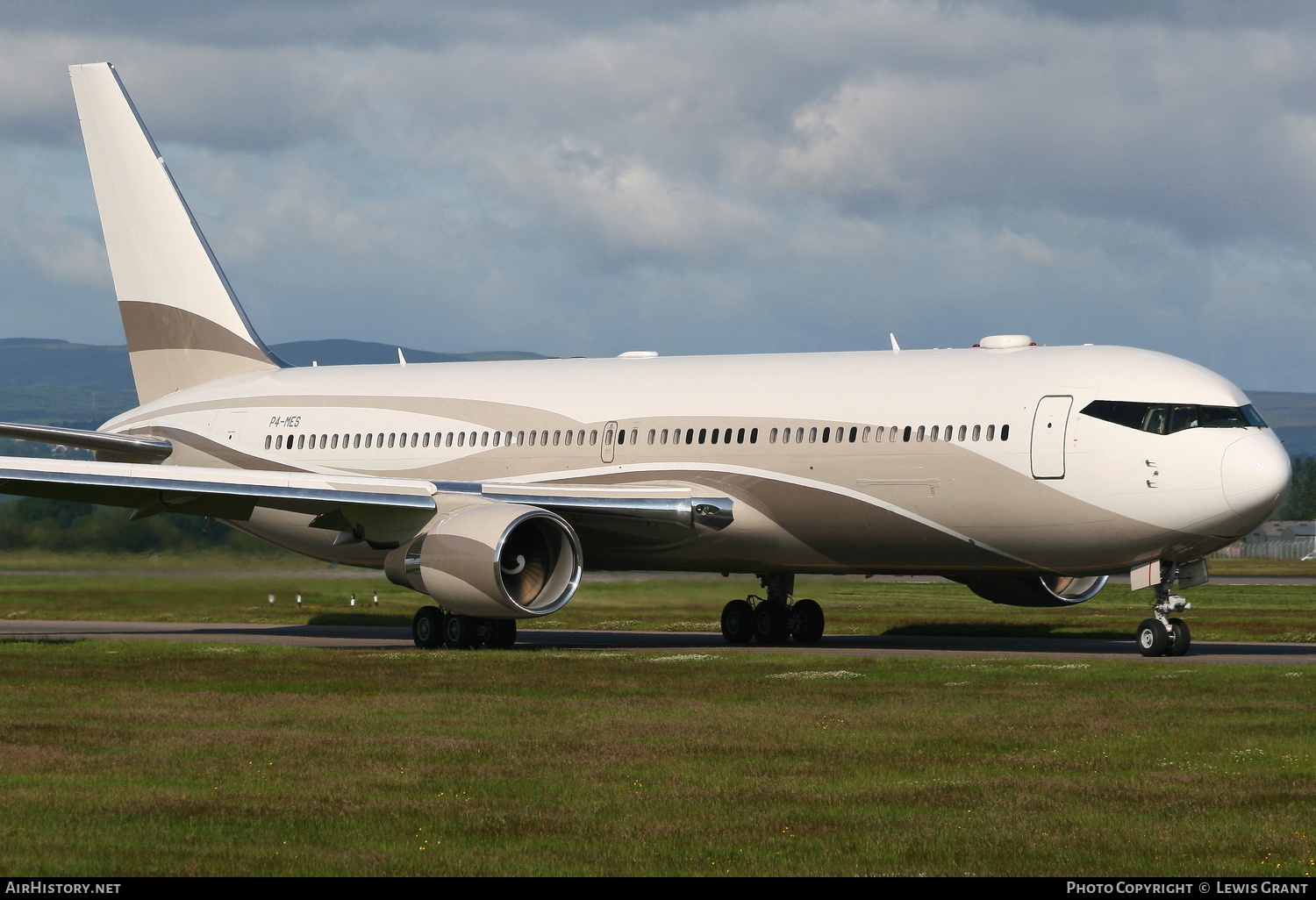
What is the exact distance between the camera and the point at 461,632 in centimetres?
2577

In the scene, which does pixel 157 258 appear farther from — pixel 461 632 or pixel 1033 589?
pixel 1033 589

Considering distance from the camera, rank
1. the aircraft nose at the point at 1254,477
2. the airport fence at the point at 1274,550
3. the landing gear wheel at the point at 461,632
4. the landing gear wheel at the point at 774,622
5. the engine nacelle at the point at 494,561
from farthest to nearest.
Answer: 1. the airport fence at the point at 1274,550
2. the landing gear wheel at the point at 774,622
3. the landing gear wheel at the point at 461,632
4. the engine nacelle at the point at 494,561
5. the aircraft nose at the point at 1254,477

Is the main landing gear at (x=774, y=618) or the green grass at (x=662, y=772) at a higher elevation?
the main landing gear at (x=774, y=618)

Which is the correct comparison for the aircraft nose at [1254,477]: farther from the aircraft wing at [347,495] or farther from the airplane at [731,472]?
the aircraft wing at [347,495]

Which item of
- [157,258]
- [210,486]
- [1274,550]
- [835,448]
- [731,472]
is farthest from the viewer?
[1274,550]

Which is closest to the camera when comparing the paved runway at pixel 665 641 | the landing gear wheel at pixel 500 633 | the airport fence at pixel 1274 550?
the paved runway at pixel 665 641

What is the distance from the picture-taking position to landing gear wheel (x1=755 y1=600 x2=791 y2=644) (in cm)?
2855

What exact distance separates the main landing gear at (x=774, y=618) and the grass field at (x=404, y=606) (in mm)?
309

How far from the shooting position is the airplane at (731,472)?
22.9m

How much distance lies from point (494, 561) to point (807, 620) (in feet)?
23.0

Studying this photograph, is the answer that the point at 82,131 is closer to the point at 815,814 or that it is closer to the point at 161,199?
the point at 161,199

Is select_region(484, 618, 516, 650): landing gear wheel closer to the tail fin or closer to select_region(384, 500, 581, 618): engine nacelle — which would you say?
select_region(384, 500, 581, 618): engine nacelle

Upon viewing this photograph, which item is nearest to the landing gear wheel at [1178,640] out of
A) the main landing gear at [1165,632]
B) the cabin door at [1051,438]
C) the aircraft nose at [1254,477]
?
the main landing gear at [1165,632]

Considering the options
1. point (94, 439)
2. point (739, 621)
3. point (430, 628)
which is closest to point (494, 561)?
point (430, 628)
